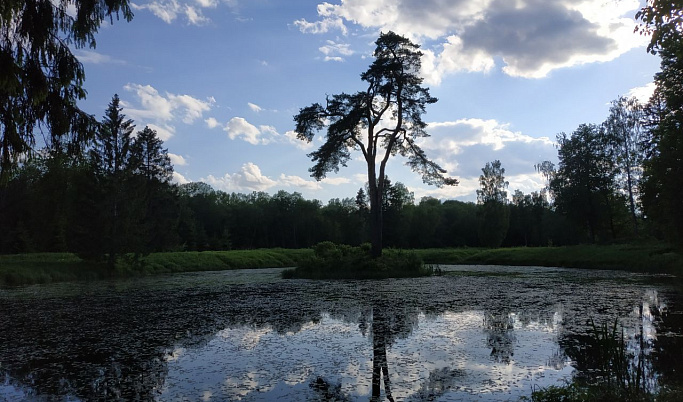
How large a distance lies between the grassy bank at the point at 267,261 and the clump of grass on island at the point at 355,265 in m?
0.88

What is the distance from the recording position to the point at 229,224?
78.6m

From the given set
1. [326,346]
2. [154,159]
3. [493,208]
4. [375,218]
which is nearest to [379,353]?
[326,346]

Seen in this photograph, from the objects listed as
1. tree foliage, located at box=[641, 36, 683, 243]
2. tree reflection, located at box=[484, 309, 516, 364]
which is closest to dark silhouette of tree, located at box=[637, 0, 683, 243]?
tree foliage, located at box=[641, 36, 683, 243]

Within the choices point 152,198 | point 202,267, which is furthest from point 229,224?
point 202,267

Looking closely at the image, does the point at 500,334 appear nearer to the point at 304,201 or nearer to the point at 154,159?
the point at 154,159

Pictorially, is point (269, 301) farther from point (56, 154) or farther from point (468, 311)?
point (56, 154)

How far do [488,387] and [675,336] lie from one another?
14.9 feet

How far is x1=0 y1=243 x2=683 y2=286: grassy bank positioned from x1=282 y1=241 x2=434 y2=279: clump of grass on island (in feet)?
2.89

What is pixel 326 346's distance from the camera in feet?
24.5

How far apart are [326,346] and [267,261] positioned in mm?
34381

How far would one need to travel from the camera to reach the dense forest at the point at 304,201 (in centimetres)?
1286

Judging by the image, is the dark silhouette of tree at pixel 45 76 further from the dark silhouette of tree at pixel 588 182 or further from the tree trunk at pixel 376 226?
the dark silhouette of tree at pixel 588 182

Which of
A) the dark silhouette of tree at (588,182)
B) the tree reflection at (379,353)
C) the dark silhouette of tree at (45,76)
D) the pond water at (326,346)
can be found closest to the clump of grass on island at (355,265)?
the pond water at (326,346)

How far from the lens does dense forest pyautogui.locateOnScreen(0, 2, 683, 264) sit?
1286 cm
